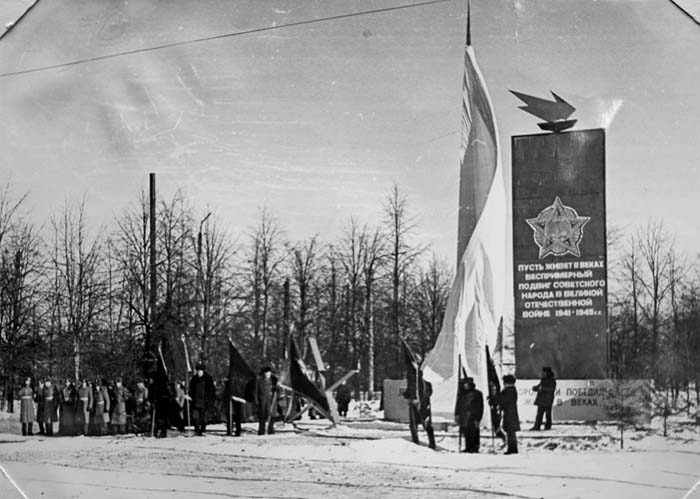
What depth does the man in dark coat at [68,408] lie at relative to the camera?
436cm

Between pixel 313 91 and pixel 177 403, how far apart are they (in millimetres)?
1384

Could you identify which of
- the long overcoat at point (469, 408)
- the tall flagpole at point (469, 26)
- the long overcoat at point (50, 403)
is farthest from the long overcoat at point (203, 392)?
the tall flagpole at point (469, 26)

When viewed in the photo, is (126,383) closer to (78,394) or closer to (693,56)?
(78,394)

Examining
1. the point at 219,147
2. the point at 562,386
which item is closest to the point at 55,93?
the point at 219,147

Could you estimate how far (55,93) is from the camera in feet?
14.4

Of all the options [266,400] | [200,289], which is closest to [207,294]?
[200,289]

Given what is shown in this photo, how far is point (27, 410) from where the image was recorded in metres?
4.39

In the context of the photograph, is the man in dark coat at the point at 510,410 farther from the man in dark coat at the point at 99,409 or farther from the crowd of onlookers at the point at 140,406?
the man in dark coat at the point at 99,409

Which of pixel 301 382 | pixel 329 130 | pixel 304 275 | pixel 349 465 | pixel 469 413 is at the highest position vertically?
pixel 329 130

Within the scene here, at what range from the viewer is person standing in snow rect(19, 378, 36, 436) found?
4.38m

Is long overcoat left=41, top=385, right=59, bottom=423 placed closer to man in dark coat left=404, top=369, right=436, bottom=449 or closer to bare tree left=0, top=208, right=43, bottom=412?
bare tree left=0, top=208, right=43, bottom=412

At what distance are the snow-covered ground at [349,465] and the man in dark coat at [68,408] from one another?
0.15 ft

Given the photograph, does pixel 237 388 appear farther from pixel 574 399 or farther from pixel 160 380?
pixel 574 399

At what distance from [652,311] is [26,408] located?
256 cm
